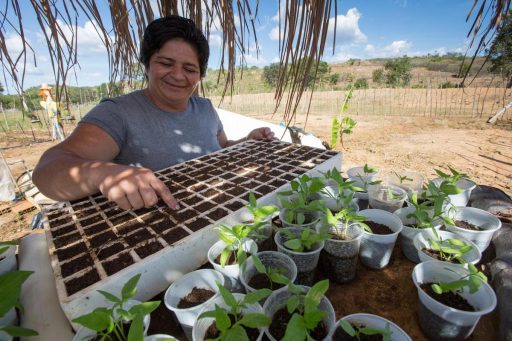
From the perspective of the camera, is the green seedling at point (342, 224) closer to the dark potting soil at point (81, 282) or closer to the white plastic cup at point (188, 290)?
the white plastic cup at point (188, 290)

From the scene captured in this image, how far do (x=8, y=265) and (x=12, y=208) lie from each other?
4.72 meters

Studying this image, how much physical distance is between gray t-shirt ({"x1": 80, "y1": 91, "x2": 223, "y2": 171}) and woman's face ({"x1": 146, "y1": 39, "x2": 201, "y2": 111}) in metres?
0.09

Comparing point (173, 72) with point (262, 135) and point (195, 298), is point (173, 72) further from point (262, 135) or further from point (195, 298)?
point (195, 298)

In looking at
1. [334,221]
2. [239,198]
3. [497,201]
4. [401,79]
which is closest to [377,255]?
[334,221]

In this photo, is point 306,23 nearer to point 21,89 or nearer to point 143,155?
point 21,89

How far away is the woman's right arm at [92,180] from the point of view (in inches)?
34.1

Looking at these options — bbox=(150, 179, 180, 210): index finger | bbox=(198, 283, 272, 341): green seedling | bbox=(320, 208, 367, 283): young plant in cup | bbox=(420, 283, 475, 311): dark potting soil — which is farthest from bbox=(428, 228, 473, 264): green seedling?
bbox=(150, 179, 180, 210): index finger

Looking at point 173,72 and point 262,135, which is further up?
point 173,72

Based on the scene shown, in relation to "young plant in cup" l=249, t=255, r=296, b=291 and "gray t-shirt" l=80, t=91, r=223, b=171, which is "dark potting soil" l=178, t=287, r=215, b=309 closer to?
"young plant in cup" l=249, t=255, r=296, b=291

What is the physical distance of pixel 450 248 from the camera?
0.73 m

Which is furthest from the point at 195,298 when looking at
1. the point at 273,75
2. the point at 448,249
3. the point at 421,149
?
the point at 421,149

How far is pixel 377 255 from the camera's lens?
81cm

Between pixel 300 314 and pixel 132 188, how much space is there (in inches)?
25.4

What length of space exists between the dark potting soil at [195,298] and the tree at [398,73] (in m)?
30.3
